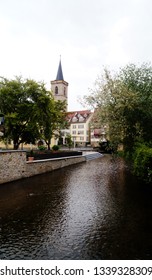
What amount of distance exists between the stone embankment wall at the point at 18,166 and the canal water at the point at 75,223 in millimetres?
2011

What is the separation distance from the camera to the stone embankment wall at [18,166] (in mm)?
14969

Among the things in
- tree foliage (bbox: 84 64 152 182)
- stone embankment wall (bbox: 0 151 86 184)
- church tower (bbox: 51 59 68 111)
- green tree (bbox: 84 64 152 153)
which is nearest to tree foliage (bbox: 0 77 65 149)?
→ stone embankment wall (bbox: 0 151 86 184)

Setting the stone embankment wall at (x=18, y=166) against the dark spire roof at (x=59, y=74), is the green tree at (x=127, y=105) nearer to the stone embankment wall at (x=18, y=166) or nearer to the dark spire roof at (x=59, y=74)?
the stone embankment wall at (x=18, y=166)

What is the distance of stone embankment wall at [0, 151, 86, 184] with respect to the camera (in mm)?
14969

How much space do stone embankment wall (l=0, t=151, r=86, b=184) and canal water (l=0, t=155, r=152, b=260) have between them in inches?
79.2

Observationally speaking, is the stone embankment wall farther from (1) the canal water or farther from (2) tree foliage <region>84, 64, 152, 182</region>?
(2) tree foliage <region>84, 64, 152, 182</region>

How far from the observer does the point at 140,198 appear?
37.8ft

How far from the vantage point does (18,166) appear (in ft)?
54.5

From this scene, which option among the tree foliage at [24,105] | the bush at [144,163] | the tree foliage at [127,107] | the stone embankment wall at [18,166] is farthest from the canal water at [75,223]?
the tree foliage at [24,105]

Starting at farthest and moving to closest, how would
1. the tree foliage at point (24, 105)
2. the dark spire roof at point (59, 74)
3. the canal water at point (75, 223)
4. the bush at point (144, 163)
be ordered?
1. the dark spire roof at point (59, 74)
2. the tree foliage at point (24, 105)
3. the bush at point (144, 163)
4. the canal water at point (75, 223)
